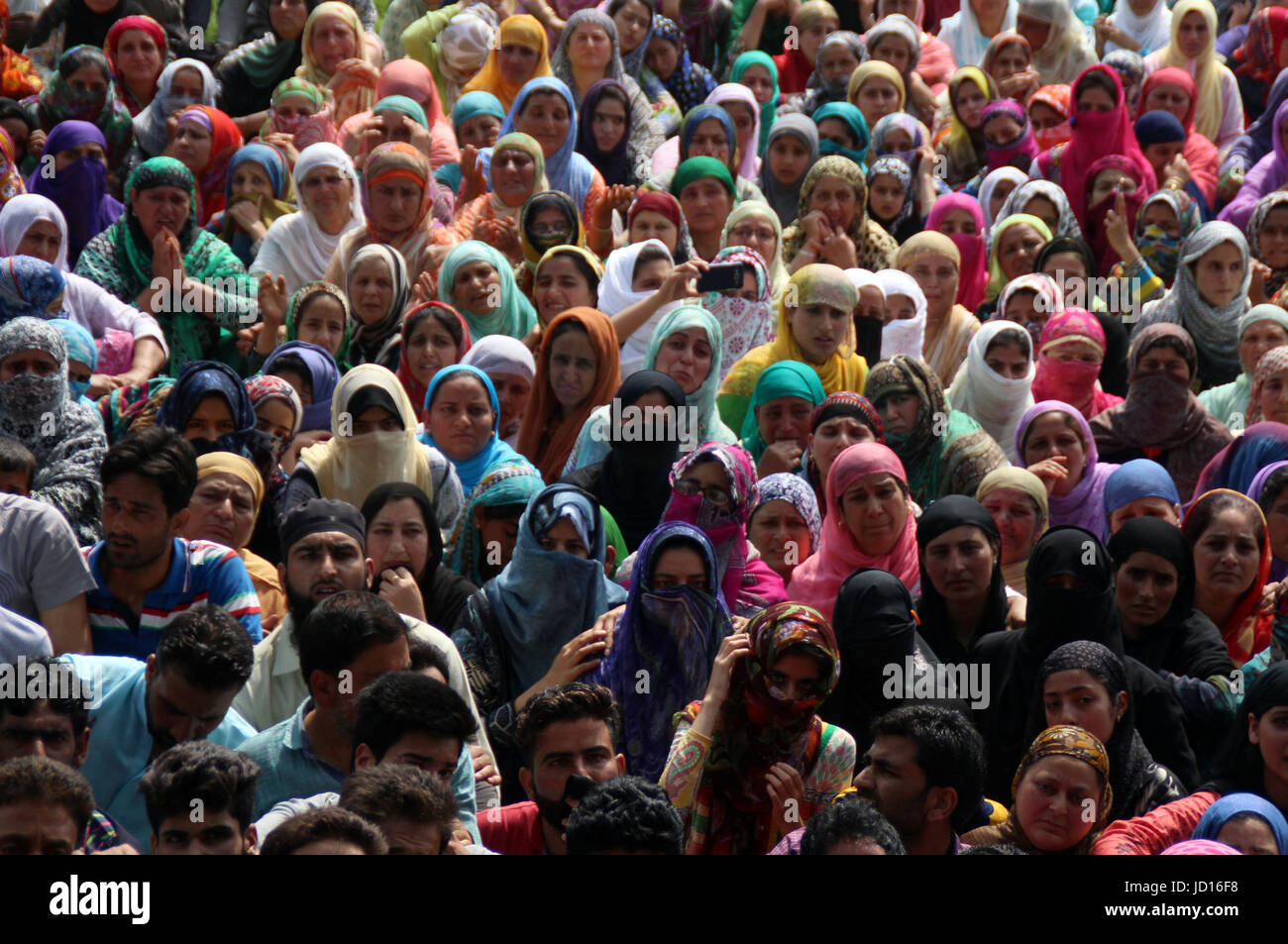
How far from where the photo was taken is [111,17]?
11.6m

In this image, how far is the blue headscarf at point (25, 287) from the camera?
8305 mm

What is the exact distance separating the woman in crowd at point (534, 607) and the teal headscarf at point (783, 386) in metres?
1.80

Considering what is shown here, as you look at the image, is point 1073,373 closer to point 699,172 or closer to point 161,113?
point 699,172

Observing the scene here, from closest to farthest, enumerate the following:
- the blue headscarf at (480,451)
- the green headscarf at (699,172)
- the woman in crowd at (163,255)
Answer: the blue headscarf at (480,451), the woman in crowd at (163,255), the green headscarf at (699,172)

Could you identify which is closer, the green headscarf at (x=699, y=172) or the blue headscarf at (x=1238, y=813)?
the blue headscarf at (x=1238, y=813)

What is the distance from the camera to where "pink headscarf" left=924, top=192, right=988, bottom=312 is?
403 inches

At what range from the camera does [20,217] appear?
9.09 meters

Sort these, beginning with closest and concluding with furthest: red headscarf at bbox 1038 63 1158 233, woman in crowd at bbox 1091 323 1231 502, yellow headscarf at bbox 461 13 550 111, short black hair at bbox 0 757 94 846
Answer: short black hair at bbox 0 757 94 846 < woman in crowd at bbox 1091 323 1231 502 < red headscarf at bbox 1038 63 1158 233 < yellow headscarf at bbox 461 13 550 111

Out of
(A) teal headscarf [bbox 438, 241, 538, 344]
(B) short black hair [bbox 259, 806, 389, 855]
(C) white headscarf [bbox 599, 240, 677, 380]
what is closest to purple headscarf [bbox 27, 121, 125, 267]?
(A) teal headscarf [bbox 438, 241, 538, 344]

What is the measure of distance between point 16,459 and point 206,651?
181 centimetres

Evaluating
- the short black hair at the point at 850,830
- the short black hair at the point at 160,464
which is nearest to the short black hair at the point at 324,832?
the short black hair at the point at 850,830

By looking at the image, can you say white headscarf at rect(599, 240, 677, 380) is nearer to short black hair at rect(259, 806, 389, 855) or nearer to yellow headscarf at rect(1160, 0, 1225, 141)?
yellow headscarf at rect(1160, 0, 1225, 141)

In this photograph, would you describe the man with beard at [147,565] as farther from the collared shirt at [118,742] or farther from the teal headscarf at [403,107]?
the teal headscarf at [403,107]

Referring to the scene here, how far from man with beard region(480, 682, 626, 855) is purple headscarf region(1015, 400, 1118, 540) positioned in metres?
2.77
